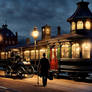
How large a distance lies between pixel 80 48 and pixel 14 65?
6.94 m

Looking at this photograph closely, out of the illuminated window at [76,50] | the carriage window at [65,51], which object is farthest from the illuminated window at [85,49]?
the carriage window at [65,51]

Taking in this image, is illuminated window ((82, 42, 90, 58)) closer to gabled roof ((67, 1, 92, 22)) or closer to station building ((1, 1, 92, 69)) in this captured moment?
station building ((1, 1, 92, 69))

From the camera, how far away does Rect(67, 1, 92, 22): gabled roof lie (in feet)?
89.5

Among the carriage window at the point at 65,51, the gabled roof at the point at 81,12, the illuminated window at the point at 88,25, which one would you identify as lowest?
the carriage window at the point at 65,51

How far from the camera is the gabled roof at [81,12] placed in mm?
27283

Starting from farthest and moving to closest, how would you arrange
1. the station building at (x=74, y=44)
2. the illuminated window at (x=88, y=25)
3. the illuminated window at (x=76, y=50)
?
the illuminated window at (x=88, y=25) → the illuminated window at (x=76, y=50) → the station building at (x=74, y=44)

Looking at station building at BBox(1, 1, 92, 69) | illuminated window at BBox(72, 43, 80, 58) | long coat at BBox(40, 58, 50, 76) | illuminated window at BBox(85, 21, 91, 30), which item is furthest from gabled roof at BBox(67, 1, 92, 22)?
long coat at BBox(40, 58, 50, 76)

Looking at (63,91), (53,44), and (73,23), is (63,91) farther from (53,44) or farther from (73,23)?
(73,23)

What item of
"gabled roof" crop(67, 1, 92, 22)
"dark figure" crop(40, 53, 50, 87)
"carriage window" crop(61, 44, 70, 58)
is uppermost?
"gabled roof" crop(67, 1, 92, 22)

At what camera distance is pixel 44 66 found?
13266 millimetres

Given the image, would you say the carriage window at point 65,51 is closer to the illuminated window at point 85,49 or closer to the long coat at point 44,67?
the illuminated window at point 85,49

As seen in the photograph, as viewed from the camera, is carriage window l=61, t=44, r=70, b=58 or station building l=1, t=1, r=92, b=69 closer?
station building l=1, t=1, r=92, b=69

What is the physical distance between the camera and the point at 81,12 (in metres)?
28.1

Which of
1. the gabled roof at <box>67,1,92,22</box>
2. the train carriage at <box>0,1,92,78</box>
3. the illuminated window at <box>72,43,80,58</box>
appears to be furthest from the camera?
the gabled roof at <box>67,1,92,22</box>
